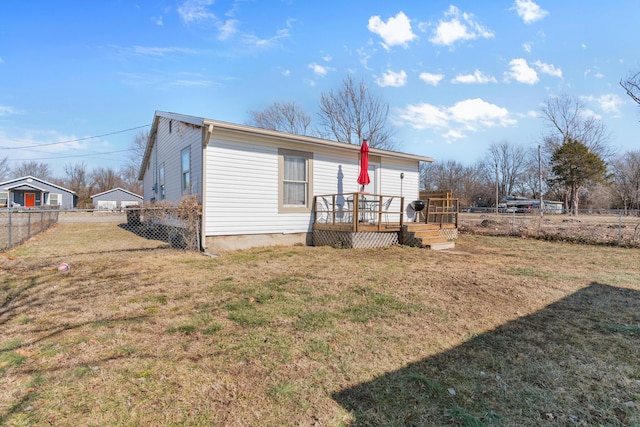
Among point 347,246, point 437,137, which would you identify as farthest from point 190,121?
point 437,137

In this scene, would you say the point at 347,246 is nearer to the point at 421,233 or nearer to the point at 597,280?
the point at 421,233

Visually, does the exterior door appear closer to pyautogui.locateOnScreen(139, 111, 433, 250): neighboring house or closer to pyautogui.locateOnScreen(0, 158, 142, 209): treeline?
pyautogui.locateOnScreen(0, 158, 142, 209): treeline

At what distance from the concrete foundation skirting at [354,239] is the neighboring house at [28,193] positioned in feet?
99.5

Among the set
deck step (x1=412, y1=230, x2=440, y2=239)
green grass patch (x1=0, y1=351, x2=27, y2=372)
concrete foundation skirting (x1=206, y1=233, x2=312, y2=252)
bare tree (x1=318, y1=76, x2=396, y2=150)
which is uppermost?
bare tree (x1=318, y1=76, x2=396, y2=150)

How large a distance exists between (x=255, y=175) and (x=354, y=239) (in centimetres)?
318

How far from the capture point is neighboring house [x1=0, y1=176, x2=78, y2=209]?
101 ft

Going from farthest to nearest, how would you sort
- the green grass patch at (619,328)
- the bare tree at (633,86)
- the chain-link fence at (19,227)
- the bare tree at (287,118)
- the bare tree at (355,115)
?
the bare tree at (287,118) → the bare tree at (355,115) → the bare tree at (633,86) → the chain-link fence at (19,227) → the green grass patch at (619,328)

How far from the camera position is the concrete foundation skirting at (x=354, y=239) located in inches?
344

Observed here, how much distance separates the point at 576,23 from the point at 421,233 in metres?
8.20

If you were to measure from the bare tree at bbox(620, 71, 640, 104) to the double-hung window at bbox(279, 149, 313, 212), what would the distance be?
15.7 meters

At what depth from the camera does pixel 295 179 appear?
367 inches

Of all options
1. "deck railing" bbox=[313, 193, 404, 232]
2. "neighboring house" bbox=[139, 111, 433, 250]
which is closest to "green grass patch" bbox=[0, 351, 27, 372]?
"neighboring house" bbox=[139, 111, 433, 250]

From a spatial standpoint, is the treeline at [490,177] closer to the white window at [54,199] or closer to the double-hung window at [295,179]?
the double-hung window at [295,179]

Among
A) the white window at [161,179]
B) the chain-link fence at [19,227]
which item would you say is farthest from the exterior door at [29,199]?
the white window at [161,179]
